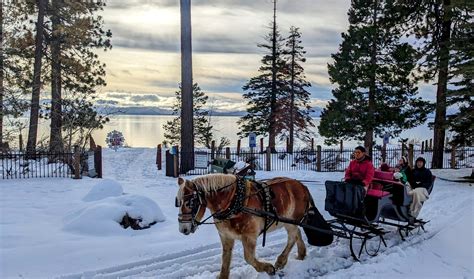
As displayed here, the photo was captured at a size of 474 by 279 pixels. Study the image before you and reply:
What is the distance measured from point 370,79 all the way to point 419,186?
15.2 metres

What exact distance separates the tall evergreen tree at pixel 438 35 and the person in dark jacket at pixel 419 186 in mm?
10773

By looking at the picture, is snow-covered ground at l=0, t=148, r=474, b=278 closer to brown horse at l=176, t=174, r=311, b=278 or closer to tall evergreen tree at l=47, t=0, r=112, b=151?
brown horse at l=176, t=174, r=311, b=278

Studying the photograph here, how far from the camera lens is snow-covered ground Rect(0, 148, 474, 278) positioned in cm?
673

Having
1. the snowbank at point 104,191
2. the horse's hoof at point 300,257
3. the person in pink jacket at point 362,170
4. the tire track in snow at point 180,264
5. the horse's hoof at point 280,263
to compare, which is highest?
the person in pink jacket at point 362,170

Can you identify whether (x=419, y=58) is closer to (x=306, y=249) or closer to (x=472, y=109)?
(x=472, y=109)

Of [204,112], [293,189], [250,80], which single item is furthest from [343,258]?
[204,112]

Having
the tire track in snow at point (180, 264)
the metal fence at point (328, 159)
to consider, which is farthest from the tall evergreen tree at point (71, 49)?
the tire track in snow at point (180, 264)

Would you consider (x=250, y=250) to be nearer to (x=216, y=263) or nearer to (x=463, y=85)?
(x=216, y=263)

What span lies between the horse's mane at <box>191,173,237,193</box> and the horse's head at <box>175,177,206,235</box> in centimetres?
18

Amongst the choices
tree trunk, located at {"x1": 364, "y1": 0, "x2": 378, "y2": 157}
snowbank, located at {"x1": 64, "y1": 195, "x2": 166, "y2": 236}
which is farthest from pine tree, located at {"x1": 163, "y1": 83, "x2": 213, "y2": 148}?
snowbank, located at {"x1": 64, "y1": 195, "x2": 166, "y2": 236}

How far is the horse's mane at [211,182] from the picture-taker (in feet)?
18.8

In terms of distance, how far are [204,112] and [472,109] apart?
25.1 metres

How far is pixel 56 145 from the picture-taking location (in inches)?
829

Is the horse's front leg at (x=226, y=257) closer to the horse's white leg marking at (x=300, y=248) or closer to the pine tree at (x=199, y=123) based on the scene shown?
Answer: the horse's white leg marking at (x=300, y=248)
